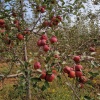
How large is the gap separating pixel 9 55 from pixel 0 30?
0.65 meters

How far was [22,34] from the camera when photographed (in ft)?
9.61

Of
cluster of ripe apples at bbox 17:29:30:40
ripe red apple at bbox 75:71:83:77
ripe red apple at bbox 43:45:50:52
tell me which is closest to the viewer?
ripe red apple at bbox 75:71:83:77

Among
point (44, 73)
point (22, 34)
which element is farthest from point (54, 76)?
Answer: point (22, 34)

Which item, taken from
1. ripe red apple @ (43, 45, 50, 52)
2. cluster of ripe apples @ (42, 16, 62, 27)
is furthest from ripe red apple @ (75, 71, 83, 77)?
cluster of ripe apples @ (42, 16, 62, 27)

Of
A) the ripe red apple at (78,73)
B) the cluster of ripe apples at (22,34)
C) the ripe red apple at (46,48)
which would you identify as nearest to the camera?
the ripe red apple at (78,73)

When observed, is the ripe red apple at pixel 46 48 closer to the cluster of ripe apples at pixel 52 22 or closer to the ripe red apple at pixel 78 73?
the ripe red apple at pixel 78 73

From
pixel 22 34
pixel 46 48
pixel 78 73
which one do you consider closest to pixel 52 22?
pixel 22 34

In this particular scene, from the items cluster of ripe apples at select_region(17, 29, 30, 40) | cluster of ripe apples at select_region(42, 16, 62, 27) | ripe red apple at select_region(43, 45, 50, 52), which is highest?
cluster of ripe apples at select_region(42, 16, 62, 27)

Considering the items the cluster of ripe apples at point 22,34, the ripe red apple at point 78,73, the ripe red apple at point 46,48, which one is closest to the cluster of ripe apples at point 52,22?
the cluster of ripe apples at point 22,34

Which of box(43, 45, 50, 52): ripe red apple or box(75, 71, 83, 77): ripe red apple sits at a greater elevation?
box(43, 45, 50, 52): ripe red apple

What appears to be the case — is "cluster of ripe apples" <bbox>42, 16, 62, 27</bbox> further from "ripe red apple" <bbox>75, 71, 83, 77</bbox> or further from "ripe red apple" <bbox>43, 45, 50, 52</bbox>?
"ripe red apple" <bbox>75, 71, 83, 77</bbox>

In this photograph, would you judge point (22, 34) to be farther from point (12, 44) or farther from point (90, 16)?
point (90, 16)

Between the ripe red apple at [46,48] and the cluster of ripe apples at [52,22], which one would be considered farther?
the cluster of ripe apples at [52,22]

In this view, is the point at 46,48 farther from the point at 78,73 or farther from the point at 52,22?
the point at 52,22
